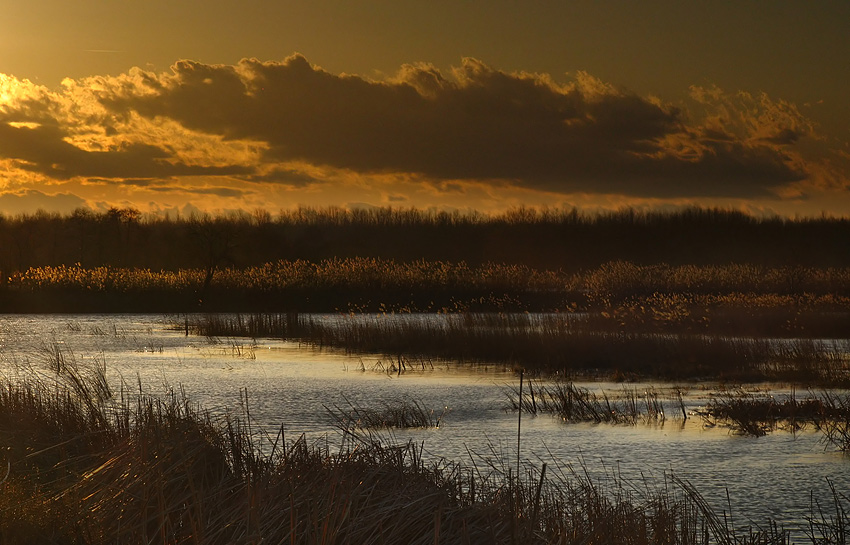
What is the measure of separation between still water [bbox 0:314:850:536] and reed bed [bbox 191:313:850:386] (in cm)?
122

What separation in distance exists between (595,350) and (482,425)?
25.9ft

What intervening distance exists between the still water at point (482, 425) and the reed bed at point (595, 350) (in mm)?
1221

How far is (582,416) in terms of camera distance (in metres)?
11.8

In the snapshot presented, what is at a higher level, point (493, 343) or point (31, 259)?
point (31, 259)

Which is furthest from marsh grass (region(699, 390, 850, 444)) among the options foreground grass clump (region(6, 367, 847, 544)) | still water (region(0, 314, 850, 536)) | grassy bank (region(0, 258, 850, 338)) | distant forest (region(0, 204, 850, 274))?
distant forest (region(0, 204, 850, 274))

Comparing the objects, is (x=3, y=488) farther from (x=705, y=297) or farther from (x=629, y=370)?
(x=705, y=297)

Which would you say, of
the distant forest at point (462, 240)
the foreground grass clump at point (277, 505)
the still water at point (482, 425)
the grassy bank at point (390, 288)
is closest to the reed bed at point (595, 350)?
the still water at point (482, 425)

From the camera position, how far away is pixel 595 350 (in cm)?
1855

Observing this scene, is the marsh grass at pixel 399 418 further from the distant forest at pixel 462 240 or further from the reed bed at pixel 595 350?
the distant forest at pixel 462 240

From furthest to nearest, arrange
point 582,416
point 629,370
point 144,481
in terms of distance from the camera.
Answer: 1. point 629,370
2. point 582,416
3. point 144,481

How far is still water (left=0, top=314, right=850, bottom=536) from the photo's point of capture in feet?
27.3

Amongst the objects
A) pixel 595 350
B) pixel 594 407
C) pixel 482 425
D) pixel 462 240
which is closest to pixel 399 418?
pixel 482 425

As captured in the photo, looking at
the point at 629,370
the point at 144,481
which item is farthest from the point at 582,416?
the point at 144,481

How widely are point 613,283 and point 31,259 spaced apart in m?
43.2
